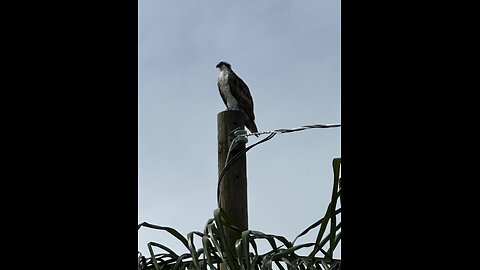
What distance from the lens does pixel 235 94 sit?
8.93 m

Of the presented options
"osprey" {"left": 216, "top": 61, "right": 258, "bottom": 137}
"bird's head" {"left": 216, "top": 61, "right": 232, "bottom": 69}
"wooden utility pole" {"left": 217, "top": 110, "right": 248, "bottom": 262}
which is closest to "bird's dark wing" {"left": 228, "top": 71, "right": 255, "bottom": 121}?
"osprey" {"left": 216, "top": 61, "right": 258, "bottom": 137}

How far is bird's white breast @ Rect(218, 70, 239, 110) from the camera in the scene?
883cm

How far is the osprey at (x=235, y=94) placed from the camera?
344 inches

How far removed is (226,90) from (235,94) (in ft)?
0.65

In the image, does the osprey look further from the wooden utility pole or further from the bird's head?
the wooden utility pole

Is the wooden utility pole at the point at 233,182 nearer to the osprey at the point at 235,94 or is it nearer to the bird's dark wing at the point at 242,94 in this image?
the osprey at the point at 235,94

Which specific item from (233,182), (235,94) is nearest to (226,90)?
(235,94)

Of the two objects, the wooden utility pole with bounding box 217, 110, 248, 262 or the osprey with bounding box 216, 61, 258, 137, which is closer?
the wooden utility pole with bounding box 217, 110, 248, 262

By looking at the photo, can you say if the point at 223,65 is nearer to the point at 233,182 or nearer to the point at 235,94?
the point at 235,94

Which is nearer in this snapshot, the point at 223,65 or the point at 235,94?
the point at 235,94

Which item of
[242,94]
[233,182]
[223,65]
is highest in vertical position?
[223,65]

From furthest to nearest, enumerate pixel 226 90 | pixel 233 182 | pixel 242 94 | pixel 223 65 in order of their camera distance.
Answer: pixel 223 65
pixel 226 90
pixel 242 94
pixel 233 182
